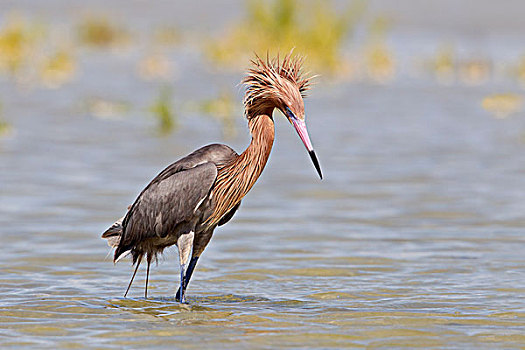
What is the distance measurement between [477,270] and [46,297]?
310cm

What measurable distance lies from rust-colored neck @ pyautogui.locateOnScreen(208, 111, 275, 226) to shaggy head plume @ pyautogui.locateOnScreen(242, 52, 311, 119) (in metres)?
0.09

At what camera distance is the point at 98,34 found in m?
25.4

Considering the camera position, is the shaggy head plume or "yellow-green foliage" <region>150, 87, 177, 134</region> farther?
"yellow-green foliage" <region>150, 87, 177, 134</region>

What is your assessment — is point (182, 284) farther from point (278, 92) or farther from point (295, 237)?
point (295, 237)

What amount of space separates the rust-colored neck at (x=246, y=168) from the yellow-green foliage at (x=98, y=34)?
1910cm

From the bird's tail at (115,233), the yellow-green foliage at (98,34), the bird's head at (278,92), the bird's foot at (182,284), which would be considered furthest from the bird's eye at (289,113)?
the yellow-green foliage at (98,34)

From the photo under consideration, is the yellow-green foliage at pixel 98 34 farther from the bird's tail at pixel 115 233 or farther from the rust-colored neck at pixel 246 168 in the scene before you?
the rust-colored neck at pixel 246 168

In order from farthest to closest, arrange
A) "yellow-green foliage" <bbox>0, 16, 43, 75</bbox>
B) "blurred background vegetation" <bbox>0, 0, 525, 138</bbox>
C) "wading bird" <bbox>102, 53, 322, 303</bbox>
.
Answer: "yellow-green foliage" <bbox>0, 16, 43, 75</bbox> < "blurred background vegetation" <bbox>0, 0, 525, 138</bbox> < "wading bird" <bbox>102, 53, 322, 303</bbox>

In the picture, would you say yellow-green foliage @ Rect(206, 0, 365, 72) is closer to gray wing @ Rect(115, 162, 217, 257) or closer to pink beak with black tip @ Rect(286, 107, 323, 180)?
gray wing @ Rect(115, 162, 217, 257)

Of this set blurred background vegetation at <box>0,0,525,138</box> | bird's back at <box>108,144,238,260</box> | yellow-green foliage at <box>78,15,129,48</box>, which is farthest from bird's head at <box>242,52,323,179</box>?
yellow-green foliage at <box>78,15,129,48</box>

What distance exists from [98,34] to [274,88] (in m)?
19.7

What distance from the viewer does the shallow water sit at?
20.4 ft

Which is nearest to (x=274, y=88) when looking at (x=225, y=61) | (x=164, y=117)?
(x=164, y=117)

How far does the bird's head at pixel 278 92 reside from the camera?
6.18 metres
